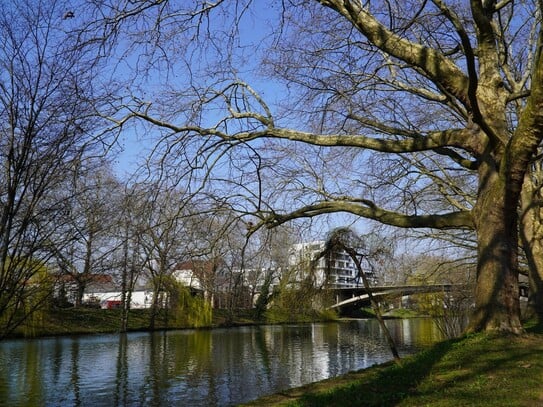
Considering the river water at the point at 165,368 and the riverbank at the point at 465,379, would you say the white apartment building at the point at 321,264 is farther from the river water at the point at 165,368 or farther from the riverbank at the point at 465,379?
the river water at the point at 165,368

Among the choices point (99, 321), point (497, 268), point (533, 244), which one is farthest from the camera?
point (99, 321)

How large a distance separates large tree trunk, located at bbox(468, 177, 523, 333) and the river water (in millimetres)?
6471

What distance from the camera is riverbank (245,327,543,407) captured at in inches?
216

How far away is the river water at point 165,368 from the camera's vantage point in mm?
13523

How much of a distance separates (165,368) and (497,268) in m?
12.8

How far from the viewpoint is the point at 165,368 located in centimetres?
1833

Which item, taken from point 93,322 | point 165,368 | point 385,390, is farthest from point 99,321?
point 385,390

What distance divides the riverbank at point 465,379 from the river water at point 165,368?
567cm

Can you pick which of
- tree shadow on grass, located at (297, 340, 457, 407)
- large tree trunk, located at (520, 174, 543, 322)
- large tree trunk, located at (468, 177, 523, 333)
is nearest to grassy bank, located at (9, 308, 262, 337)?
large tree trunk, located at (520, 174, 543, 322)

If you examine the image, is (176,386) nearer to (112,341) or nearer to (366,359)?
(366,359)

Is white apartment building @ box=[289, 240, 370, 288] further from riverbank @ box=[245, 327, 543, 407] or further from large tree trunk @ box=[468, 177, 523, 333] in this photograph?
large tree trunk @ box=[468, 177, 523, 333]

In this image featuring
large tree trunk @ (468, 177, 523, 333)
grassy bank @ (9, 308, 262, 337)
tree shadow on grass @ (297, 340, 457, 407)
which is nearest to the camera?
tree shadow on grass @ (297, 340, 457, 407)

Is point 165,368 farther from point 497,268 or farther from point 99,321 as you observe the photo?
point 99,321

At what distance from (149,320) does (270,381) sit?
81.8 feet
